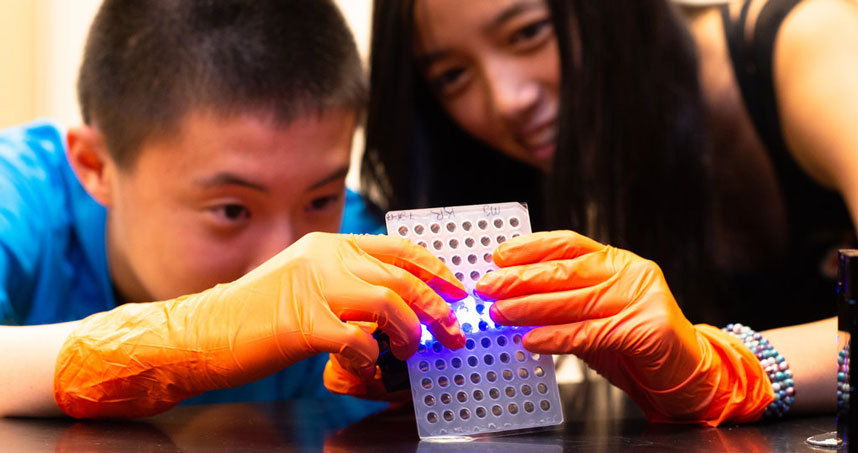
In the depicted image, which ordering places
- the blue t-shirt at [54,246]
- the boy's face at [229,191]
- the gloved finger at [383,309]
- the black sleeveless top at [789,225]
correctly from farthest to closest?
1. the black sleeveless top at [789,225]
2. the blue t-shirt at [54,246]
3. the boy's face at [229,191]
4. the gloved finger at [383,309]

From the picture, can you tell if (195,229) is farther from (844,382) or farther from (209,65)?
(844,382)

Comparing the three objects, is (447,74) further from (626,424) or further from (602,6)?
(626,424)

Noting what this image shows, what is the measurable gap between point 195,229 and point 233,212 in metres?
0.05

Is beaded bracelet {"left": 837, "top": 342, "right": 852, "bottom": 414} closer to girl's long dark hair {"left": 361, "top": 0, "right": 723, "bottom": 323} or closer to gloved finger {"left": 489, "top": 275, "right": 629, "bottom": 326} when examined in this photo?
gloved finger {"left": 489, "top": 275, "right": 629, "bottom": 326}

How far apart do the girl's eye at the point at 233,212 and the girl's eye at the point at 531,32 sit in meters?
0.45

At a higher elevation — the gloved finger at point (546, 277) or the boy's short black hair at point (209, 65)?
the boy's short black hair at point (209, 65)

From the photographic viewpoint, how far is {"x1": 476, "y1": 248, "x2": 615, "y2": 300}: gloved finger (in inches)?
26.1

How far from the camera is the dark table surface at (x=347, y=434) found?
2.01 ft

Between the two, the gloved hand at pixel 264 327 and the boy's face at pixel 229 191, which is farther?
the boy's face at pixel 229 191

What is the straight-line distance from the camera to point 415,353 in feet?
2.19

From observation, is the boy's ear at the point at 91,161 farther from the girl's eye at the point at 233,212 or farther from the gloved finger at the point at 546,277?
the gloved finger at the point at 546,277

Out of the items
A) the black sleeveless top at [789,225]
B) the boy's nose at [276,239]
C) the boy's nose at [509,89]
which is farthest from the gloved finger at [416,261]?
the black sleeveless top at [789,225]

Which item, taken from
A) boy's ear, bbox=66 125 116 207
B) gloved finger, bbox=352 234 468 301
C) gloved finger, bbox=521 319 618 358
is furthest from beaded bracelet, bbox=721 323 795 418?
boy's ear, bbox=66 125 116 207

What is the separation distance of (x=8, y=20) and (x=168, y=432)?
4.98 feet
